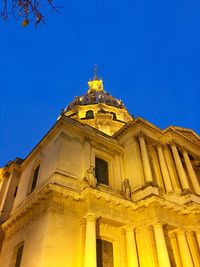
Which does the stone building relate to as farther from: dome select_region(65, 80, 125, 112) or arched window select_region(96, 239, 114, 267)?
dome select_region(65, 80, 125, 112)

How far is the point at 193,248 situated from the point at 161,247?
11.5 feet

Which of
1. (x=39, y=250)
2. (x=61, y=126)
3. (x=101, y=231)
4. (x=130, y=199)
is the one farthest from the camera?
(x=61, y=126)

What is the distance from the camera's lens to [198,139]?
23953 mm

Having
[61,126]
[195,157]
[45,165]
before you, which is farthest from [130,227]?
[195,157]

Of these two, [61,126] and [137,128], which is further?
[137,128]

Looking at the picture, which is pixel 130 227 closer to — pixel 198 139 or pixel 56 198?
pixel 56 198

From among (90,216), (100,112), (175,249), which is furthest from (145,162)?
(100,112)

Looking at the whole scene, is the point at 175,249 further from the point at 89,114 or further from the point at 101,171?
the point at 89,114

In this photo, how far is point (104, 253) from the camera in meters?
13.6

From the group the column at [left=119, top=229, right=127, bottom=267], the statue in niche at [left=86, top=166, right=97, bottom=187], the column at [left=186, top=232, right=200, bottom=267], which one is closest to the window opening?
the statue in niche at [left=86, top=166, right=97, bottom=187]

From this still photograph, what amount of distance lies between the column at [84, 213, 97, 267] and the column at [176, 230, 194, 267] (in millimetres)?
5883

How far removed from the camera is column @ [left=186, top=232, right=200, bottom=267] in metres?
15.1

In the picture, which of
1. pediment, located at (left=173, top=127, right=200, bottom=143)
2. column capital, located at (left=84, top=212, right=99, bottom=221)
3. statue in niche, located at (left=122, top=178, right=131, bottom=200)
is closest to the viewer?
column capital, located at (left=84, top=212, right=99, bottom=221)

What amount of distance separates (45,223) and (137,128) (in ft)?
34.3
